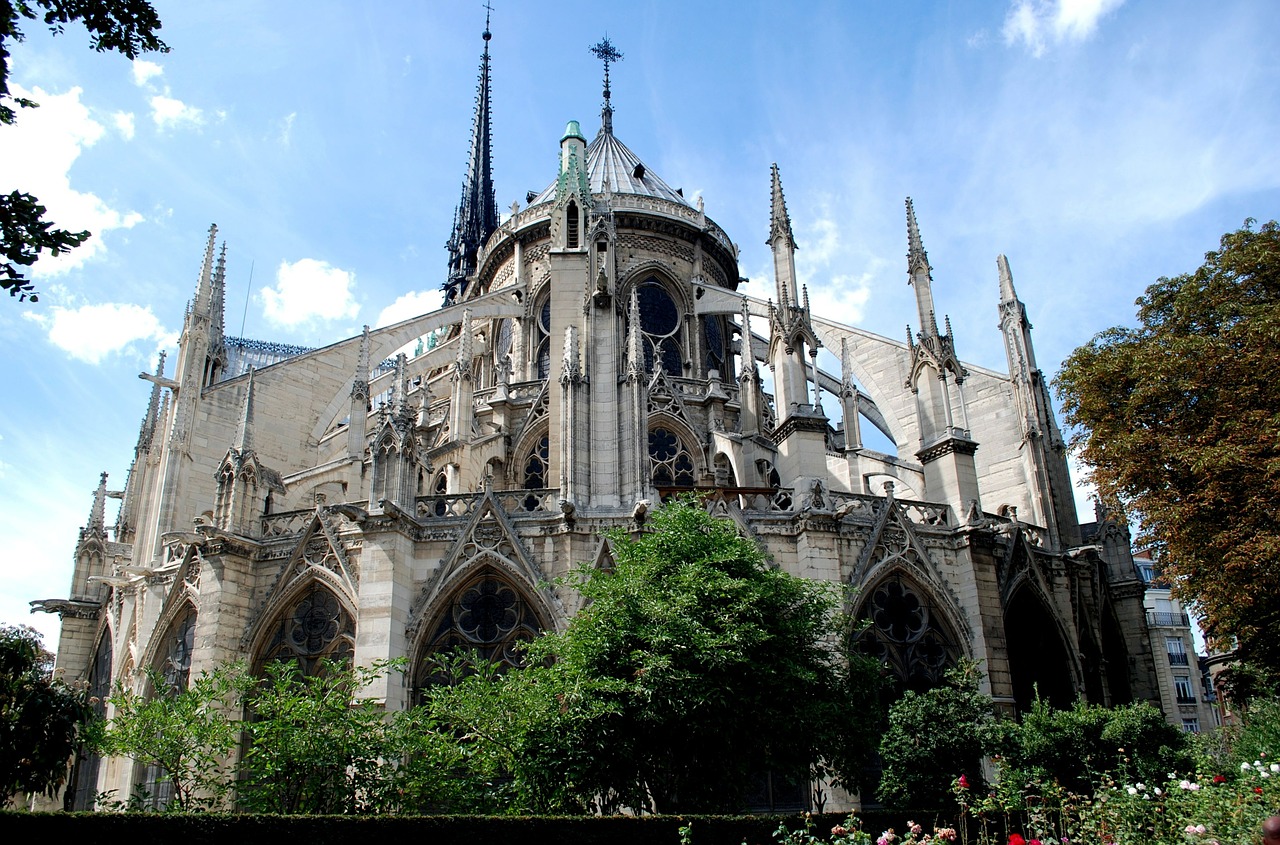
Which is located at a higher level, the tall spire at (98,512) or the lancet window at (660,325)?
the lancet window at (660,325)

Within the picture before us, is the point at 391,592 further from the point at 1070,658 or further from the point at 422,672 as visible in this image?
the point at 1070,658

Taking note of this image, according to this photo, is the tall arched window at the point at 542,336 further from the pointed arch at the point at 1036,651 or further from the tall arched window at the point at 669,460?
the pointed arch at the point at 1036,651

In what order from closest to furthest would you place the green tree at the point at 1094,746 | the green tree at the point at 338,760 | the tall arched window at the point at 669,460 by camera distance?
the green tree at the point at 338,760, the green tree at the point at 1094,746, the tall arched window at the point at 669,460

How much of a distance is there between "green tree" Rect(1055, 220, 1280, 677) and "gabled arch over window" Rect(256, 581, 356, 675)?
15041 millimetres

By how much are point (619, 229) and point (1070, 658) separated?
19.5 m

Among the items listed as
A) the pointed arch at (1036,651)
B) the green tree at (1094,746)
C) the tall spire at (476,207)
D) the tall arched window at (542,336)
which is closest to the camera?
the green tree at (1094,746)

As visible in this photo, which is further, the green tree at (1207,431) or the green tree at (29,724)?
the green tree at (1207,431)

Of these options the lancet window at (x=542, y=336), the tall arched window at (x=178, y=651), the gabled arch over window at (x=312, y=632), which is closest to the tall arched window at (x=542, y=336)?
the lancet window at (x=542, y=336)

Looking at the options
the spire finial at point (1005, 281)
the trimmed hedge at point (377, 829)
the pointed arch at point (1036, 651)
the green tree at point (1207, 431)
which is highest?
the spire finial at point (1005, 281)

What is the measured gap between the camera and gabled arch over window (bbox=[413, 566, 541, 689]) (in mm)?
19031

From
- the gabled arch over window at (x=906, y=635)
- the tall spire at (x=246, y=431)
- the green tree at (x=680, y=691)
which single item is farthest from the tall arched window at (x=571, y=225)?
the gabled arch over window at (x=906, y=635)

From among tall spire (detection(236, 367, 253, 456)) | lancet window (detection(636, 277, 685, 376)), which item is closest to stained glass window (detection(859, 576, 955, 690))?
lancet window (detection(636, 277, 685, 376))

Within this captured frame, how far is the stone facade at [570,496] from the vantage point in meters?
19.5

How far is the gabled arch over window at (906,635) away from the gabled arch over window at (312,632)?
33.5 feet
